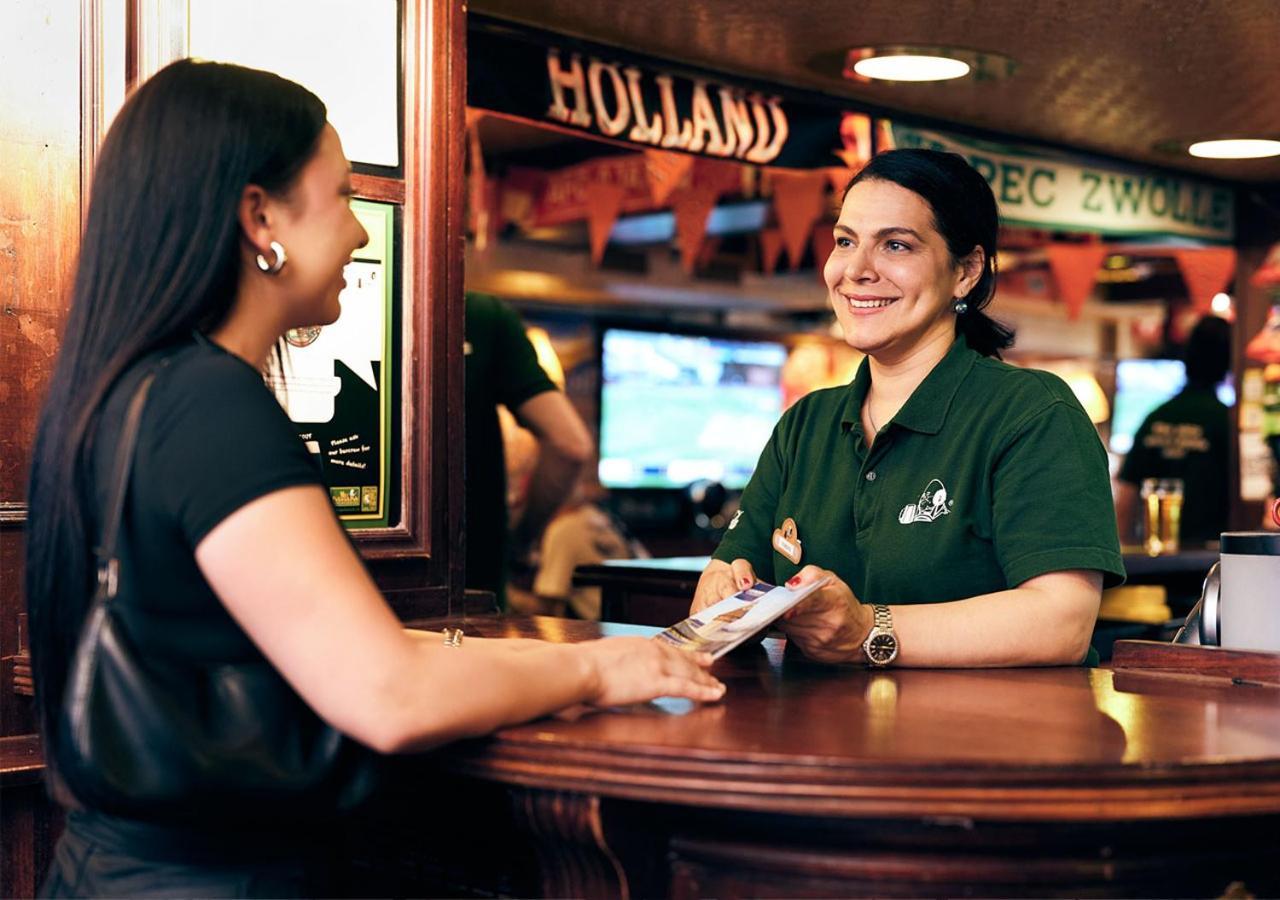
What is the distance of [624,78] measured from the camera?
441cm

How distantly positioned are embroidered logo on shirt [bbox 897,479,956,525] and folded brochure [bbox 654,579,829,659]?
32cm

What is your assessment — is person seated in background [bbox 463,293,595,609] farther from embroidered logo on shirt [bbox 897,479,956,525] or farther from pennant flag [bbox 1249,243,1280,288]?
pennant flag [bbox 1249,243,1280,288]

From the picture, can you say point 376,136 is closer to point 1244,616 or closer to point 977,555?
point 977,555

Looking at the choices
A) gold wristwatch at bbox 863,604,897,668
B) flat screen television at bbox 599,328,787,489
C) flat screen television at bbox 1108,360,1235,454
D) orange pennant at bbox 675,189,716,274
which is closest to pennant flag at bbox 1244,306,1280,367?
orange pennant at bbox 675,189,716,274

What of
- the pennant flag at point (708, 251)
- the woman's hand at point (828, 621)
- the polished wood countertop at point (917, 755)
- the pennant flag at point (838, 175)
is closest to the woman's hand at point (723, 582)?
the woman's hand at point (828, 621)

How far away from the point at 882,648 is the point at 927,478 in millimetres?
334

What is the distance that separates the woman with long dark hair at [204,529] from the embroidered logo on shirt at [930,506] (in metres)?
0.92

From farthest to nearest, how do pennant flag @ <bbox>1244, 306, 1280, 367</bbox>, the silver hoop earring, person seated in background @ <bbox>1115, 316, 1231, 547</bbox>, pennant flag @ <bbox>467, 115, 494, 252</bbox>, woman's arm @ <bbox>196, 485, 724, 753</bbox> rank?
pennant flag @ <bbox>1244, 306, 1280, 367</bbox> → person seated in background @ <bbox>1115, 316, 1231, 547</bbox> → pennant flag @ <bbox>467, 115, 494, 252</bbox> → the silver hoop earring → woman's arm @ <bbox>196, 485, 724, 753</bbox>

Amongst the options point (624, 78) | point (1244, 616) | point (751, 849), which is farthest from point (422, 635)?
point (624, 78)

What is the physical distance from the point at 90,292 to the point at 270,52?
1340 millimetres

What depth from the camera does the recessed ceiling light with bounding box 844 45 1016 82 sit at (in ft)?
14.4

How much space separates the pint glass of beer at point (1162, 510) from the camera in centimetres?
604

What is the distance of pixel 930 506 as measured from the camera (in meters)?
2.25

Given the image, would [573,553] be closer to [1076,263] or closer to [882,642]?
[1076,263]
